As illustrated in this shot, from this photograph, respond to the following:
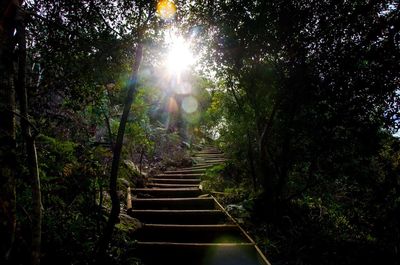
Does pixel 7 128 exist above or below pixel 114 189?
above

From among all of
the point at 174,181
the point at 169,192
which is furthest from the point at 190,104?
the point at 169,192

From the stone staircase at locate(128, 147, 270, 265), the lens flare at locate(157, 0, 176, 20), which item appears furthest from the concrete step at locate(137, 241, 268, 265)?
the lens flare at locate(157, 0, 176, 20)

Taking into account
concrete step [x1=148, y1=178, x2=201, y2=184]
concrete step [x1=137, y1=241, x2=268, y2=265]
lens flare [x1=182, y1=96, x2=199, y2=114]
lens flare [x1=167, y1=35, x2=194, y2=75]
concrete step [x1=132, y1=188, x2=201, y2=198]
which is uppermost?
lens flare [x1=182, y1=96, x2=199, y2=114]

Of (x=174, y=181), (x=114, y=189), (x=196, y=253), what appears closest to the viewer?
(x=114, y=189)

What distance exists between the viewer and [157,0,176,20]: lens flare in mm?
3987

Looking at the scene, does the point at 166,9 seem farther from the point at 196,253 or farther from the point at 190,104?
the point at 190,104

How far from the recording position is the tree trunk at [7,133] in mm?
2088

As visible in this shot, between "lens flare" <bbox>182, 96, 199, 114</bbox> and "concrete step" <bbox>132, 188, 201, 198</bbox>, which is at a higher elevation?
"lens flare" <bbox>182, 96, 199, 114</bbox>

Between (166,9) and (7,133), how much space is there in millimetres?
2957

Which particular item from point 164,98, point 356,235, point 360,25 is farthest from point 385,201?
point 164,98

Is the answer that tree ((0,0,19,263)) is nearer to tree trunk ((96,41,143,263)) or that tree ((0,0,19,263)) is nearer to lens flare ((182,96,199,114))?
tree trunk ((96,41,143,263))

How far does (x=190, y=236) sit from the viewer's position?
5227 millimetres

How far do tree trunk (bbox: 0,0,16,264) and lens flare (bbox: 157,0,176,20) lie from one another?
2.02 m

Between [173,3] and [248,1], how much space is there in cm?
157
